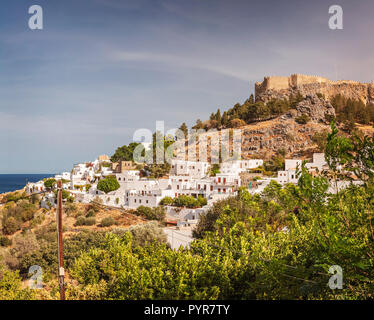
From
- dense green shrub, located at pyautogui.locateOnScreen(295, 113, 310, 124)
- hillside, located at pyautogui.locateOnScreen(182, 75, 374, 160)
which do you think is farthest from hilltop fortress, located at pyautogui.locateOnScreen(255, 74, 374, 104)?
dense green shrub, located at pyautogui.locateOnScreen(295, 113, 310, 124)

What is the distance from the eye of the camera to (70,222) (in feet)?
90.7

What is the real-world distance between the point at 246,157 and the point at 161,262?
37.2 meters

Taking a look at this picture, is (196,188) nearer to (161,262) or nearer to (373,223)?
(161,262)

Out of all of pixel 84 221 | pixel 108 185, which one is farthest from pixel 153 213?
pixel 108 185

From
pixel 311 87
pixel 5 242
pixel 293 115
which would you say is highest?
pixel 311 87

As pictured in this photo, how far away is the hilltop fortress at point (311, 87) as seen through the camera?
6262 cm

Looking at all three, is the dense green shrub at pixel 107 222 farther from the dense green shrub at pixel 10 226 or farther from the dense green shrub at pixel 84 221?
the dense green shrub at pixel 10 226

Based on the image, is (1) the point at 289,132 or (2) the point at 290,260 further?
(1) the point at 289,132

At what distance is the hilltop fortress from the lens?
62.6 m

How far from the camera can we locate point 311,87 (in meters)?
62.2

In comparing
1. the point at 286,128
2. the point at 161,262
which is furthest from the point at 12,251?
the point at 286,128

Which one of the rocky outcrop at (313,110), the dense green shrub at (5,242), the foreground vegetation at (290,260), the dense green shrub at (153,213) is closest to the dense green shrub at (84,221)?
the dense green shrub at (153,213)

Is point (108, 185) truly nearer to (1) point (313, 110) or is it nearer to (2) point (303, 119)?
(2) point (303, 119)

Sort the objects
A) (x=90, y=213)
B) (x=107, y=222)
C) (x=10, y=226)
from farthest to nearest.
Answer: (x=90, y=213) < (x=10, y=226) < (x=107, y=222)
